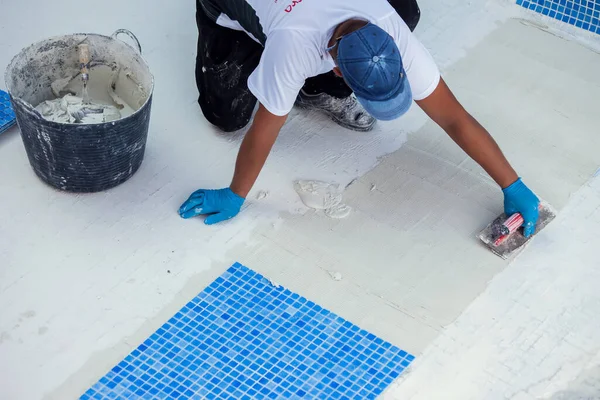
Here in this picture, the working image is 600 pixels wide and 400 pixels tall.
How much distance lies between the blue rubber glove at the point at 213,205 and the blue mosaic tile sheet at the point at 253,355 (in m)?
0.28

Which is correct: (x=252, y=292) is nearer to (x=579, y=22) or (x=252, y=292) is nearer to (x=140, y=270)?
(x=140, y=270)

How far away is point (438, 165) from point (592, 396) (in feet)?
3.63

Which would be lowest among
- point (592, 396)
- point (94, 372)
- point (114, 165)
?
point (592, 396)

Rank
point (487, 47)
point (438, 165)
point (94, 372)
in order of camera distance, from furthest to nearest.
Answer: point (487, 47) < point (438, 165) < point (94, 372)

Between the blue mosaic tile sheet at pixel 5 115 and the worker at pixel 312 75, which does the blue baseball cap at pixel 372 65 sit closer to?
the worker at pixel 312 75

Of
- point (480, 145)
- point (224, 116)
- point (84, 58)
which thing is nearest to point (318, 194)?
point (224, 116)

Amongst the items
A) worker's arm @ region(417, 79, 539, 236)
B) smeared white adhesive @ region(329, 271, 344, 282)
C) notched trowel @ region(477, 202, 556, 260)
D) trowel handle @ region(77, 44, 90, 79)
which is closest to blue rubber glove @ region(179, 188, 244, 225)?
smeared white adhesive @ region(329, 271, 344, 282)

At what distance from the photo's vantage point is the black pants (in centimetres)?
320

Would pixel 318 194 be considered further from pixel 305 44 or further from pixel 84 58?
pixel 84 58

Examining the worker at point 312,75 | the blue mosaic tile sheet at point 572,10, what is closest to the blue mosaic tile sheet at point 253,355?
the worker at point 312,75

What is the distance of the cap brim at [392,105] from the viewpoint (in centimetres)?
253

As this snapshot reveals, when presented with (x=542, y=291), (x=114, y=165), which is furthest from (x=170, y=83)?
(x=542, y=291)

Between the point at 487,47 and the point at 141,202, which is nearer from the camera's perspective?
the point at 141,202

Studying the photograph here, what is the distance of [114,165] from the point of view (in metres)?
3.02
